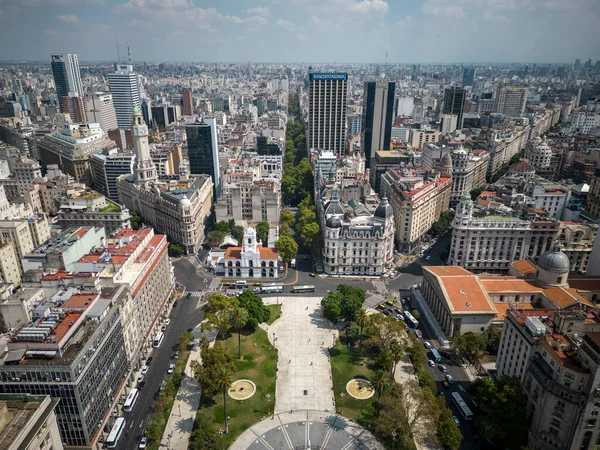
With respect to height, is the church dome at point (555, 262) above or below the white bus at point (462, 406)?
above

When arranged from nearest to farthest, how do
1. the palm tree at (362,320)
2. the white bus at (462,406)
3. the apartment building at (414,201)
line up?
the white bus at (462,406), the palm tree at (362,320), the apartment building at (414,201)

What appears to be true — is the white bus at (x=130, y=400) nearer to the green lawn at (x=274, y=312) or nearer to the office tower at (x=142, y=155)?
the green lawn at (x=274, y=312)

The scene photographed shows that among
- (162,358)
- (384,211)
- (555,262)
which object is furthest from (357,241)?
(162,358)

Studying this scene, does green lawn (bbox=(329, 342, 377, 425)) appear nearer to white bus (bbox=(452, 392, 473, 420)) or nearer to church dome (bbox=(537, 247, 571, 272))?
white bus (bbox=(452, 392, 473, 420))

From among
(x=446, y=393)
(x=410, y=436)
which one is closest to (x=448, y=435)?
(x=410, y=436)

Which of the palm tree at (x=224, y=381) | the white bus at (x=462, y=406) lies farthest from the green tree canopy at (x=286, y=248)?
the white bus at (x=462, y=406)

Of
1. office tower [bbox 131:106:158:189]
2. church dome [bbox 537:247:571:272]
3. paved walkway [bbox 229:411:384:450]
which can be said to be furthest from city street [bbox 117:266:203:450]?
church dome [bbox 537:247:571:272]

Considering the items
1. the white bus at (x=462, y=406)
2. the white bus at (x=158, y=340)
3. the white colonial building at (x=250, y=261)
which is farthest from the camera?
the white colonial building at (x=250, y=261)
